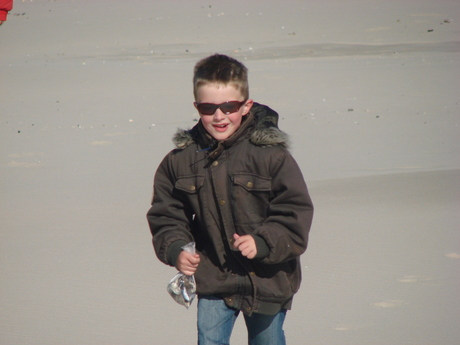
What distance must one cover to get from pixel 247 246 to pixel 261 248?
0.07 metres

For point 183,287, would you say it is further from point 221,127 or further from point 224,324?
point 221,127

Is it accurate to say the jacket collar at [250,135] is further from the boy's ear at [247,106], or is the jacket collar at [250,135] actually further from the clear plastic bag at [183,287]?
the clear plastic bag at [183,287]

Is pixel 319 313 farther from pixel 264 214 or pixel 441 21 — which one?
pixel 441 21

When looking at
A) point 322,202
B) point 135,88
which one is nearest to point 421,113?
point 322,202

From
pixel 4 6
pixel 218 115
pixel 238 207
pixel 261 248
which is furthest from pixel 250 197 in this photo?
pixel 4 6

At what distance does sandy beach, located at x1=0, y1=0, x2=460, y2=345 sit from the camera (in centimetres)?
449

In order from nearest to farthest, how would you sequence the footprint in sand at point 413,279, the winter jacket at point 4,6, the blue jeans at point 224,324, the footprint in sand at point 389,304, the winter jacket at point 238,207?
1. the winter jacket at point 238,207
2. the blue jeans at point 224,324
3. the footprint in sand at point 389,304
4. the footprint in sand at point 413,279
5. the winter jacket at point 4,6

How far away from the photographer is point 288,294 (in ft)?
9.65

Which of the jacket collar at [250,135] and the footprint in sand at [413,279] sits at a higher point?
the jacket collar at [250,135]

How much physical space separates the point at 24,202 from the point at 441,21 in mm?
14231

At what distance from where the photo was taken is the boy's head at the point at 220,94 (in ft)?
9.60

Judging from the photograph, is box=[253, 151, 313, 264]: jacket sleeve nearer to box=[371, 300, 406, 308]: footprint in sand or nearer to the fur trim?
the fur trim

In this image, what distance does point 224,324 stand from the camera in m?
3.02

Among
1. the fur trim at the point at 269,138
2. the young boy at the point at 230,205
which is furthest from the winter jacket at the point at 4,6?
the fur trim at the point at 269,138
